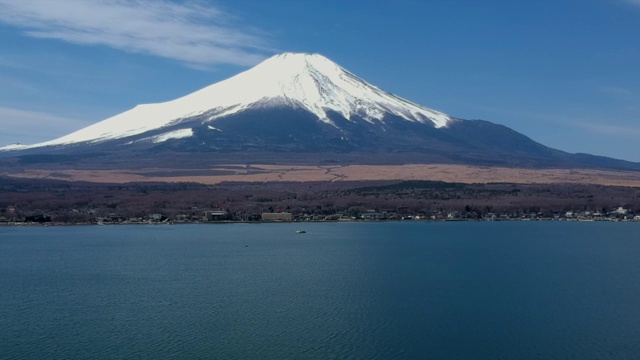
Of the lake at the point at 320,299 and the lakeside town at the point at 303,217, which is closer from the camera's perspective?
the lake at the point at 320,299

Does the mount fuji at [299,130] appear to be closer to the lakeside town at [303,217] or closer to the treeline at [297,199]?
the treeline at [297,199]

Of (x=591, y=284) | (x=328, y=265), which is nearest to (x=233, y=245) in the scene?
(x=328, y=265)

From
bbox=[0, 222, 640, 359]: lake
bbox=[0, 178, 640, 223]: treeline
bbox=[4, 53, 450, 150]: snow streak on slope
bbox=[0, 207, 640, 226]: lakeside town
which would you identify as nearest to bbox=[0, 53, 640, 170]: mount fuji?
bbox=[4, 53, 450, 150]: snow streak on slope

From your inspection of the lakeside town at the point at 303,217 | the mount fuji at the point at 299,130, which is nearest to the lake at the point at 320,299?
the lakeside town at the point at 303,217

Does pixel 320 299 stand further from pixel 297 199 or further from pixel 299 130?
pixel 299 130

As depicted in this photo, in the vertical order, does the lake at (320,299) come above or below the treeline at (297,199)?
below

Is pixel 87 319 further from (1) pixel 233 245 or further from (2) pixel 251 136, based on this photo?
Answer: (2) pixel 251 136
